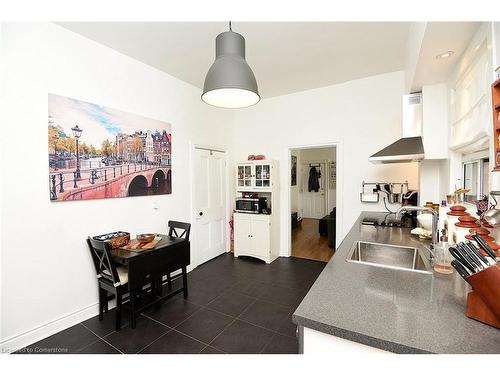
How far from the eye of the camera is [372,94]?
10.9ft

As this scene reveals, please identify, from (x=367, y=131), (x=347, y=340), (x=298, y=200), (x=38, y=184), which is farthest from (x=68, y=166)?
(x=298, y=200)

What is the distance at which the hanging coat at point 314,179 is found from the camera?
7.38 meters

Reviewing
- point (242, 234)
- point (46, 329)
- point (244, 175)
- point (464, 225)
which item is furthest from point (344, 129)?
point (46, 329)

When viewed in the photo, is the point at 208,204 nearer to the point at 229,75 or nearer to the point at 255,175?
the point at 255,175

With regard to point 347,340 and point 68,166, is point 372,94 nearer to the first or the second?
point 347,340

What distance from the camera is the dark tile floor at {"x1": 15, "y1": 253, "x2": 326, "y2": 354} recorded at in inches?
73.7

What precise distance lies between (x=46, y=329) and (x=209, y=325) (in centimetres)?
141

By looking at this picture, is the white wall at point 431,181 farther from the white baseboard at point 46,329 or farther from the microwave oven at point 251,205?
the white baseboard at point 46,329

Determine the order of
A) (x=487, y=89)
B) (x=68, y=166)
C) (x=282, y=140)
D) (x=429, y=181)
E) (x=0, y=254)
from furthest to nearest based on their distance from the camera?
1. (x=282, y=140)
2. (x=429, y=181)
3. (x=68, y=166)
4. (x=0, y=254)
5. (x=487, y=89)

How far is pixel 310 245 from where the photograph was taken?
466 cm

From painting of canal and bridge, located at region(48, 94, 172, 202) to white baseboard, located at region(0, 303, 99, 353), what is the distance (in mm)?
1102

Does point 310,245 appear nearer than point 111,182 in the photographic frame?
No

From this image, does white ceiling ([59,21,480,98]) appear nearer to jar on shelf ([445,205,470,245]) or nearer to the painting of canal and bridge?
the painting of canal and bridge
